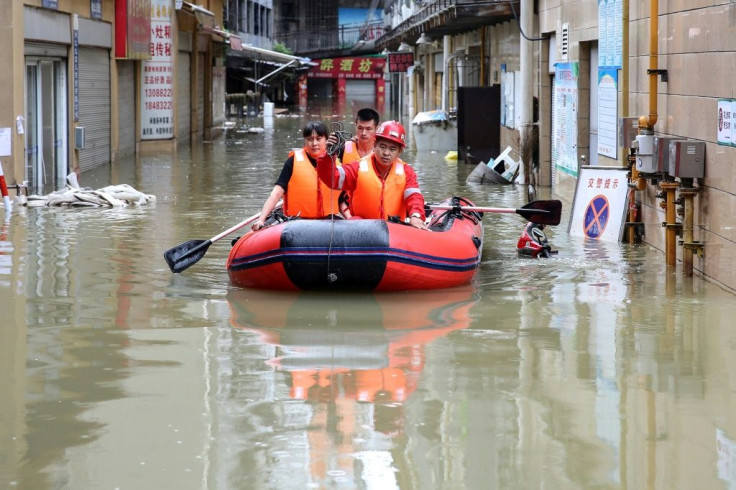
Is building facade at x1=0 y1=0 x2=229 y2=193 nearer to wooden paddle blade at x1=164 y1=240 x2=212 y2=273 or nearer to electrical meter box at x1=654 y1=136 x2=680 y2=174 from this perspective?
wooden paddle blade at x1=164 y1=240 x2=212 y2=273

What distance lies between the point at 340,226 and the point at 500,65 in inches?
633

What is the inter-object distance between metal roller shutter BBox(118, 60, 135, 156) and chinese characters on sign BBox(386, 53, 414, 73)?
19069mm

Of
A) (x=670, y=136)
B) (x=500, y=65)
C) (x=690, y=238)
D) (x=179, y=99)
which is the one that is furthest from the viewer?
(x=179, y=99)

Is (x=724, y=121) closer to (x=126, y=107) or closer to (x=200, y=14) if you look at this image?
(x=126, y=107)

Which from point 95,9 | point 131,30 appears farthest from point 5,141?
point 131,30

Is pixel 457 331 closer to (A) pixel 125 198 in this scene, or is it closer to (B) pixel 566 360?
(B) pixel 566 360

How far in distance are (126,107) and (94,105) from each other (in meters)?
3.60

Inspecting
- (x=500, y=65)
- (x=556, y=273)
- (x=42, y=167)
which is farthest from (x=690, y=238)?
(x=500, y=65)

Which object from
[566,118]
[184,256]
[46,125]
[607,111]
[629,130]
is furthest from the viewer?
[46,125]

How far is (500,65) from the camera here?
83.0 ft

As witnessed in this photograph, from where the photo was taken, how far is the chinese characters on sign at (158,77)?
28266 millimetres

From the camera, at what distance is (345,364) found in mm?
7727

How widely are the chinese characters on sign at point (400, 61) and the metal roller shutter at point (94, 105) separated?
2207 centimetres

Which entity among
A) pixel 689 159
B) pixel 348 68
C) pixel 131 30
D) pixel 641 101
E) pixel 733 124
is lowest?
pixel 689 159
